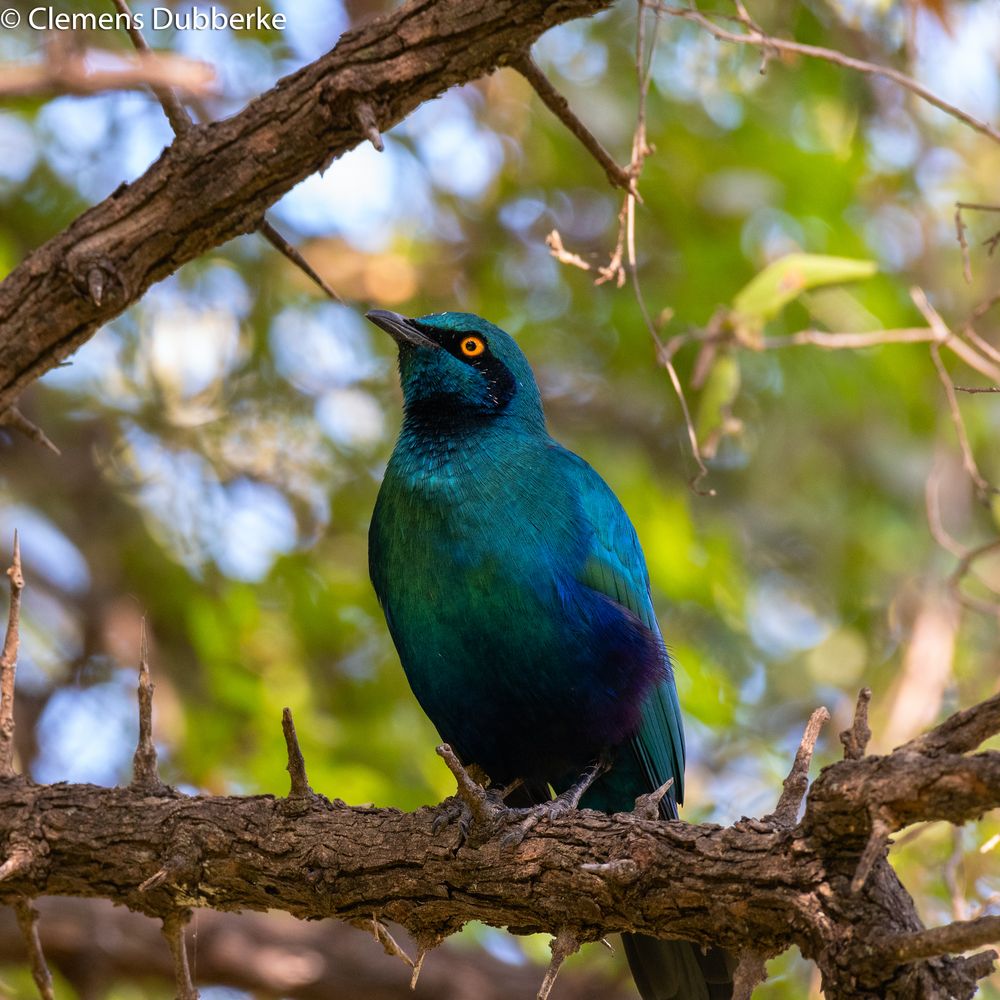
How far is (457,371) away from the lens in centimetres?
545

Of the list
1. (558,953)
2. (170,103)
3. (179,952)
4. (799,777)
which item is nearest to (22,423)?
(170,103)

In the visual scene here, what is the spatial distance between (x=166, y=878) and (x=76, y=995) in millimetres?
2908

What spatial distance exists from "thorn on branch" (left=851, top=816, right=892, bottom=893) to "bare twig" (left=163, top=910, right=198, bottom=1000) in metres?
2.09

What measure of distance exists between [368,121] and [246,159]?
43 cm

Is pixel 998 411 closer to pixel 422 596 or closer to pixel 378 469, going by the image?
pixel 378 469

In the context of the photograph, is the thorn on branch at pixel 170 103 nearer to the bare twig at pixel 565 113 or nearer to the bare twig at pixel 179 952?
the bare twig at pixel 565 113

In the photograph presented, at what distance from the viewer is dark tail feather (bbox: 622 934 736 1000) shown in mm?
4637

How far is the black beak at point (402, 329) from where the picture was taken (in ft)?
18.1

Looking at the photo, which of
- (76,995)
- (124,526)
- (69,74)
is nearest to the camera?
(69,74)

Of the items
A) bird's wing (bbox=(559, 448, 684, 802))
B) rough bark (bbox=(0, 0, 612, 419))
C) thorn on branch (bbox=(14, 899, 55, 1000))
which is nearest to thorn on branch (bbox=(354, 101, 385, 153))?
rough bark (bbox=(0, 0, 612, 419))

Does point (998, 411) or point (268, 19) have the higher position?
point (268, 19)

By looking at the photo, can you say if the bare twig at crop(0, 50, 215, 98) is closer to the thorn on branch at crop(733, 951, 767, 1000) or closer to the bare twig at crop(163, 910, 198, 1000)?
the bare twig at crop(163, 910, 198, 1000)

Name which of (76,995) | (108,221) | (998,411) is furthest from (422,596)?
(998,411)

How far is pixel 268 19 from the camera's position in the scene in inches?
303
